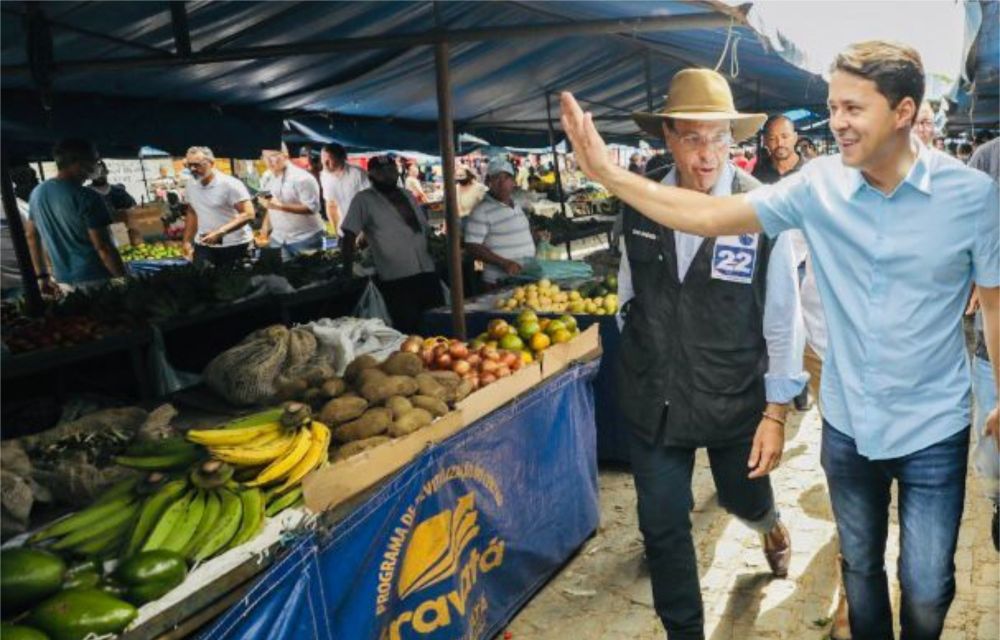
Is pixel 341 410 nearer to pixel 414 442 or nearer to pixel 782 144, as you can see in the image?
pixel 414 442

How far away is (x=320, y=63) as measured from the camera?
6965 millimetres

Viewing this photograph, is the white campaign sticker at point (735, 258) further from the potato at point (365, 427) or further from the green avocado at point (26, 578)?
the green avocado at point (26, 578)

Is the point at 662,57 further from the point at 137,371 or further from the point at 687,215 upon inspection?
the point at 687,215

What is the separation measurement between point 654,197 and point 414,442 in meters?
1.34

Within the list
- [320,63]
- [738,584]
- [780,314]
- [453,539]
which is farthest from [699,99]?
[320,63]

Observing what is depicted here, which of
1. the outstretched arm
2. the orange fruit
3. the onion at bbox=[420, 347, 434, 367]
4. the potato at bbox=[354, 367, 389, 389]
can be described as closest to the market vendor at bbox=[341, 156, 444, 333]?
the orange fruit

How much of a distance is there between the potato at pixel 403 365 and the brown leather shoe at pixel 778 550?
1.80m

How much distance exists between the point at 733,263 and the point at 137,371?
459 centimetres

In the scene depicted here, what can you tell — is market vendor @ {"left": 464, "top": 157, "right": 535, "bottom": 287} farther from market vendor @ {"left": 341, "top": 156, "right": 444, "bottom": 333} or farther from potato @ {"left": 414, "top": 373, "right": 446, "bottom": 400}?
potato @ {"left": 414, "top": 373, "right": 446, "bottom": 400}

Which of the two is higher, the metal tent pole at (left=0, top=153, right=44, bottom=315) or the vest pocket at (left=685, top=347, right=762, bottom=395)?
the metal tent pole at (left=0, top=153, right=44, bottom=315)

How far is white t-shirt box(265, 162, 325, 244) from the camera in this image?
8.72m

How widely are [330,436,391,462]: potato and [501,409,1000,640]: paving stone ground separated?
1.25 meters

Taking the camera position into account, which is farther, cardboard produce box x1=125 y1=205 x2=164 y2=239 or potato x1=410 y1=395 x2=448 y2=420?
cardboard produce box x1=125 y1=205 x2=164 y2=239

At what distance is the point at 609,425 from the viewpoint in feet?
16.9
